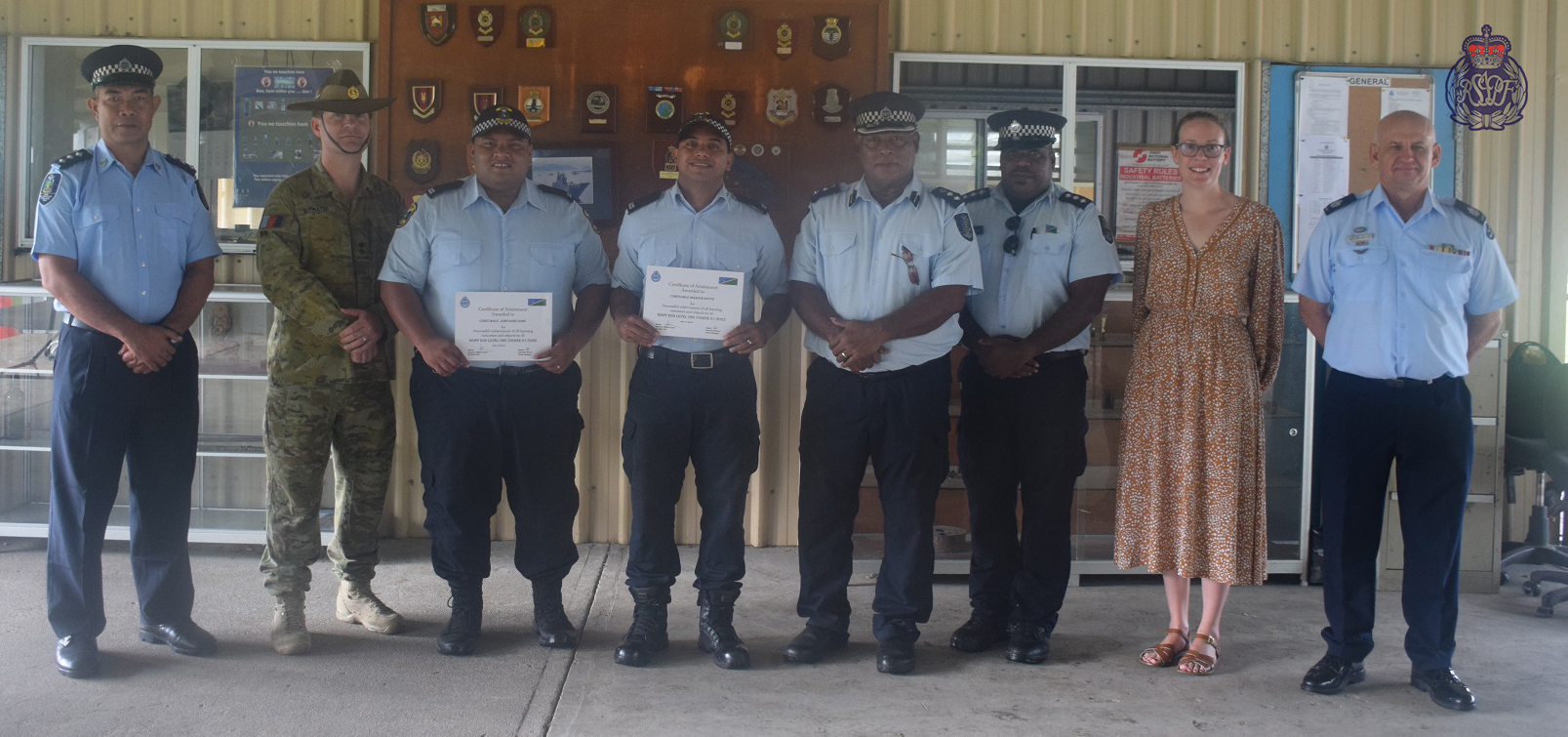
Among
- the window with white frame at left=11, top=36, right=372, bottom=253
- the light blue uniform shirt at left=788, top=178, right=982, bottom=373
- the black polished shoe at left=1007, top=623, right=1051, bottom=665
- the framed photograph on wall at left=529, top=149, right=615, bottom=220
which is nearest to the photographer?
the light blue uniform shirt at left=788, top=178, right=982, bottom=373

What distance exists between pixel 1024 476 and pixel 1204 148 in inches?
47.4

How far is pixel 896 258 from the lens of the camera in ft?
12.8

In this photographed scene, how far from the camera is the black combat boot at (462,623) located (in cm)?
401

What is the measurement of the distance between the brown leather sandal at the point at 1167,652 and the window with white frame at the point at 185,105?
402cm

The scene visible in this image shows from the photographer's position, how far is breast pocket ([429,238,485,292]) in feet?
12.9

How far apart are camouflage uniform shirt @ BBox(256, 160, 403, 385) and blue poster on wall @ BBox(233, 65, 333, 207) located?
4.88ft

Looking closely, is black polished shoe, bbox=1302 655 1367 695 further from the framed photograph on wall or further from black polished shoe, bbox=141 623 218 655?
black polished shoe, bbox=141 623 218 655

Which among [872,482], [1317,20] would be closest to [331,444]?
[872,482]

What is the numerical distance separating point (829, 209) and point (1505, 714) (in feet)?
8.48

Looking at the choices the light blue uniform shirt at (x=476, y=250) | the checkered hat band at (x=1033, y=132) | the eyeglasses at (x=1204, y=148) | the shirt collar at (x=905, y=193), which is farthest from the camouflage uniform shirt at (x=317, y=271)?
the eyeglasses at (x=1204, y=148)

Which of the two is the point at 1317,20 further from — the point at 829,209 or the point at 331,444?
the point at 331,444

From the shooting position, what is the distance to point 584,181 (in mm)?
5266

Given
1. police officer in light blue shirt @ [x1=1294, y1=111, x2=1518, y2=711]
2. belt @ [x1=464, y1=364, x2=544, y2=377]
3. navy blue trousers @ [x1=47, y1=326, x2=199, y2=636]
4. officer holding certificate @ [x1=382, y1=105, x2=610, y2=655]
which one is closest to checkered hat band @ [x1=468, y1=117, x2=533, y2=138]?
officer holding certificate @ [x1=382, y1=105, x2=610, y2=655]

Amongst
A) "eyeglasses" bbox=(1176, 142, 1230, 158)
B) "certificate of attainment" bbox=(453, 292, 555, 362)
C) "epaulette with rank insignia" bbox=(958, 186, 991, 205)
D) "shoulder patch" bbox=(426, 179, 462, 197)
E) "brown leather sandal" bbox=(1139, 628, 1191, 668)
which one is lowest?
"brown leather sandal" bbox=(1139, 628, 1191, 668)
